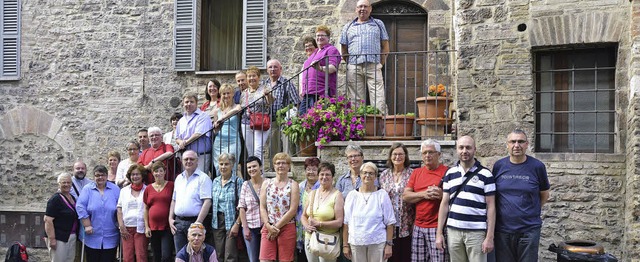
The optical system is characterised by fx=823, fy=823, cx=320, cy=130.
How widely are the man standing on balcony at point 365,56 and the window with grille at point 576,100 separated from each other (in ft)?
5.59

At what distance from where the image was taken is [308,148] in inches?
350

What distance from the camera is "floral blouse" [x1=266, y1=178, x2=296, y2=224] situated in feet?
25.8

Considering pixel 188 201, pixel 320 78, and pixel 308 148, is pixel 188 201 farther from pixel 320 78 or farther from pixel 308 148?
pixel 320 78

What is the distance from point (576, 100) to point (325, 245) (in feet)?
10.1

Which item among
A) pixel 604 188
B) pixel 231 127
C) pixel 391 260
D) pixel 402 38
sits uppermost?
pixel 402 38

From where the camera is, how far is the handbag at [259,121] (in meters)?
8.95

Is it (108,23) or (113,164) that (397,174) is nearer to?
(113,164)

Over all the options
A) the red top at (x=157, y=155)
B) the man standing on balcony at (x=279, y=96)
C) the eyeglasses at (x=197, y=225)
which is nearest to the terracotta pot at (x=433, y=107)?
the man standing on balcony at (x=279, y=96)

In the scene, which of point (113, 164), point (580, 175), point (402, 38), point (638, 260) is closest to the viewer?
point (638, 260)

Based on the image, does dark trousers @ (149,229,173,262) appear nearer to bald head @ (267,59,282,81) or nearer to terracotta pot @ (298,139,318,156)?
terracotta pot @ (298,139,318,156)

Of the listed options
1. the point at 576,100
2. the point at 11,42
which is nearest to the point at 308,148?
the point at 576,100

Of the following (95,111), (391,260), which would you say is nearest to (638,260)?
(391,260)

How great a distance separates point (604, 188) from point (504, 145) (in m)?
1.05

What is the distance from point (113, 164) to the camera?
9844 millimetres
